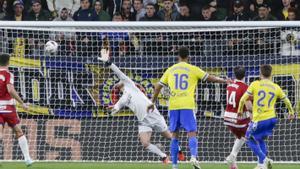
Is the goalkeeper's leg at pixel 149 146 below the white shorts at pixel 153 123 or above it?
below

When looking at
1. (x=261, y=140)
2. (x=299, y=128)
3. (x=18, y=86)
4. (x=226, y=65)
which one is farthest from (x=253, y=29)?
→ (x=18, y=86)

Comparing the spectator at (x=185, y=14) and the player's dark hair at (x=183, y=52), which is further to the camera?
the spectator at (x=185, y=14)

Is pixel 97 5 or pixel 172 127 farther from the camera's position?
pixel 97 5

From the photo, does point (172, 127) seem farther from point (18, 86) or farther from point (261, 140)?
point (18, 86)

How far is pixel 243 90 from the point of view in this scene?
678 inches

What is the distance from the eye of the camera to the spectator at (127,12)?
71.5 ft

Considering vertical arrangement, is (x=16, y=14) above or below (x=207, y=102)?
above

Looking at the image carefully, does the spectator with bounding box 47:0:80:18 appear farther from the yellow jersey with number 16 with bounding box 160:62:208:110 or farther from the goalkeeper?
the yellow jersey with number 16 with bounding box 160:62:208:110

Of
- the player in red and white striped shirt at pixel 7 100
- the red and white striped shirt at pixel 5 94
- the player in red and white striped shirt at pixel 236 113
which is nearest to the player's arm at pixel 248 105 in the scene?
the player in red and white striped shirt at pixel 236 113

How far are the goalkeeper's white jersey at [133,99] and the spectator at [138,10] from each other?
3.51 metres

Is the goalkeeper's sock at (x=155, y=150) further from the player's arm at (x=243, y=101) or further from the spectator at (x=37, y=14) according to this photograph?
the spectator at (x=37, y=14)

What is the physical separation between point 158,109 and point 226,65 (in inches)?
65.2

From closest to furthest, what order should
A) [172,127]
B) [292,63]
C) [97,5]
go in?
[172,127], [292,63], [97,5]

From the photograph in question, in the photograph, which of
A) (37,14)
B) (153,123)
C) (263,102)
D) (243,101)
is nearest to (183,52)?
(243,101)
